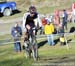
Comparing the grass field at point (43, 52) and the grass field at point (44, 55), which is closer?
the grass field at point (44, 55)

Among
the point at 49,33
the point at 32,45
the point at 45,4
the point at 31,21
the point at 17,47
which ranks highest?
the point at 31,21

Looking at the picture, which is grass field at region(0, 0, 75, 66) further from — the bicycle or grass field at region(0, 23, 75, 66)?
the bicycle

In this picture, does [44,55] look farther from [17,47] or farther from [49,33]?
[49,33]

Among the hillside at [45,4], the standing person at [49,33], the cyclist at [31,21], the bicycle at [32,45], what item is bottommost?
the hillside at [45,4]

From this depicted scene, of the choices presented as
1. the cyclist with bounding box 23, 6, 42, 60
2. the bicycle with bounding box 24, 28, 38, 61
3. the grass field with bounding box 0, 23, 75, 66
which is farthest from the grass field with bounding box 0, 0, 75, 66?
the cyclist with bounding box 23, 6, 42, 60

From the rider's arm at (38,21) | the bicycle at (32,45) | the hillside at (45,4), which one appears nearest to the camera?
the rider's arm at (38,21)

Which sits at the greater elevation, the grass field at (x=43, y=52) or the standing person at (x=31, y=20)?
the standing person at (x=31, y=20)

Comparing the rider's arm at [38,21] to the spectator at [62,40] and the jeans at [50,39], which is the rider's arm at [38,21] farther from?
the jeans at [50,39]

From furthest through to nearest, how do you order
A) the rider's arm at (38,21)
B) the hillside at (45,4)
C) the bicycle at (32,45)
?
the hillside at (45,4)
the bicycle at (32,45)
the rider's arm at (38,21)

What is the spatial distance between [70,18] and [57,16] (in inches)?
146

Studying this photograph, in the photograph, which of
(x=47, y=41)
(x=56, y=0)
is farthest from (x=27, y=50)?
(x=56, y=0)

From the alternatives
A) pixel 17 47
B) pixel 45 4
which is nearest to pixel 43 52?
pixel 17 47

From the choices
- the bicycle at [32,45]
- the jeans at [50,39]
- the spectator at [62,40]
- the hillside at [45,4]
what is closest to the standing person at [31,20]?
the bicycle at [32,45]

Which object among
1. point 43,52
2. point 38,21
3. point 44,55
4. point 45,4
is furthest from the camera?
point 45,4
